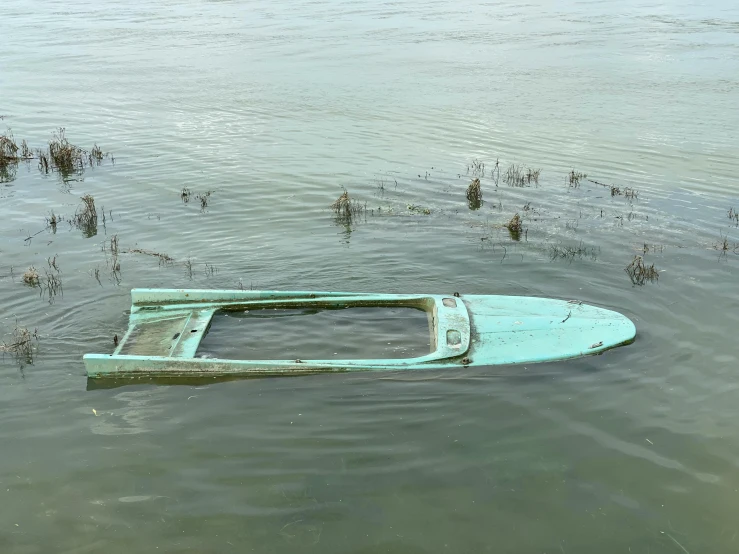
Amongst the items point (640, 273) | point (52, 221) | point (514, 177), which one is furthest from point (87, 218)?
point (640, 273)

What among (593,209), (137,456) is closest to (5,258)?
(137,456)

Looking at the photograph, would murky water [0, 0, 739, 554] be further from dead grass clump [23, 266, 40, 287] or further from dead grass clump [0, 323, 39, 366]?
dead grass clump [23, 266, 40, 287]

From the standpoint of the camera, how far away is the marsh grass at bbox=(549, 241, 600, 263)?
11750 mm

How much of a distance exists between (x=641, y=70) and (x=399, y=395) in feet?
67.5

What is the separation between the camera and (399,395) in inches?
319

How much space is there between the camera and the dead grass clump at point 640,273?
1089cm

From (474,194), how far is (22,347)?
27.8 feet

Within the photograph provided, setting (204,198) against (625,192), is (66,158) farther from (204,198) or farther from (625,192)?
(625,192)

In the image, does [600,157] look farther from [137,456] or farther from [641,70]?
[137,456]

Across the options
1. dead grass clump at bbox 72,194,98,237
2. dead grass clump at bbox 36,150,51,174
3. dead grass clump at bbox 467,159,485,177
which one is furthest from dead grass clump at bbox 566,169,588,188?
dead grass clump at bbox 36,150,51,174

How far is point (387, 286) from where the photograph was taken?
35.7ft

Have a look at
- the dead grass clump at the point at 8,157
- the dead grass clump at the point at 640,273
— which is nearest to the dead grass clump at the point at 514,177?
the dead grass clump at the point at 640,273

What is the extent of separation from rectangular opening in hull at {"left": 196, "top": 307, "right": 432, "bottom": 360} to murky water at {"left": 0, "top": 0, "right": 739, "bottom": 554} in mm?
709

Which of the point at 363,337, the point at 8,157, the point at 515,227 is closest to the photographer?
the point at 363,337
